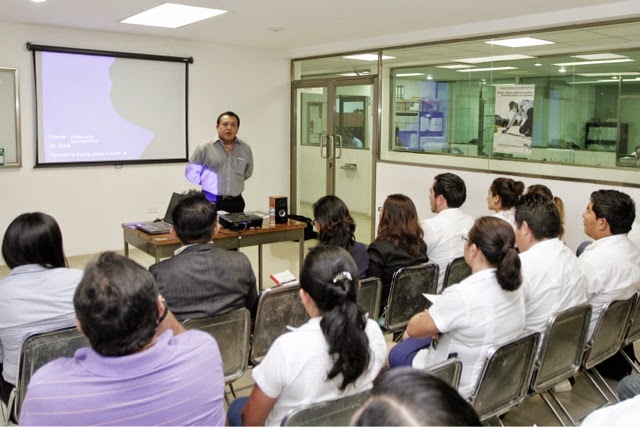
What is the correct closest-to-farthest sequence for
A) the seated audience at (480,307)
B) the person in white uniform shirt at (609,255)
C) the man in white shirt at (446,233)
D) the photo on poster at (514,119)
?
the seated audience at (480,307)
the person in white uniform shirt at (609,255)
the man in white shirt at (446,233)
the photo on poster at (514,119)

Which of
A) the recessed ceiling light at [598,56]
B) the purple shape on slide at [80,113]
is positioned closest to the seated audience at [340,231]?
the recessed ceiling light at [598,56]

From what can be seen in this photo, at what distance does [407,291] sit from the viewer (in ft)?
10.8

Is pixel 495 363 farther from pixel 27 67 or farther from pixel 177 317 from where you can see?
pixel 27 67

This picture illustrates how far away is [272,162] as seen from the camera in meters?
8.14

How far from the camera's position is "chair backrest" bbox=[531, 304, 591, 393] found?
248 centimetres

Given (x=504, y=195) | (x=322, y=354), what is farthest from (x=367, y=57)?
(x=322, y=354)

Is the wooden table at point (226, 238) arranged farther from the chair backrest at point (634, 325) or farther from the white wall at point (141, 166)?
the chair backrest at point (634, 325)

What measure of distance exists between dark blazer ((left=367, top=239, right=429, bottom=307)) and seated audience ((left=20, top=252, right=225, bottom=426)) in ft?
6.39

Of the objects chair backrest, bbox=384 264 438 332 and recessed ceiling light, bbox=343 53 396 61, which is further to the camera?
recessed ceiling light, bbox=343 53 396 61

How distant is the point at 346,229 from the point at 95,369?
2.11m

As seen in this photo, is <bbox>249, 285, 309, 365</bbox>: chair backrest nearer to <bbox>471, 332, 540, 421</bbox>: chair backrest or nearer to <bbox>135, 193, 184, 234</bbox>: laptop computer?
<bbox>471, 332, 540, 421</bbox>: chair backrest

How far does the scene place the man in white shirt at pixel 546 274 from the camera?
8.65 feet

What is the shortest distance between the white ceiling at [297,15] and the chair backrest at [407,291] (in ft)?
8.21

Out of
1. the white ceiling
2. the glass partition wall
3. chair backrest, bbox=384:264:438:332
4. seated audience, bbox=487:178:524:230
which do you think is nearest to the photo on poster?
the glass partition wall
